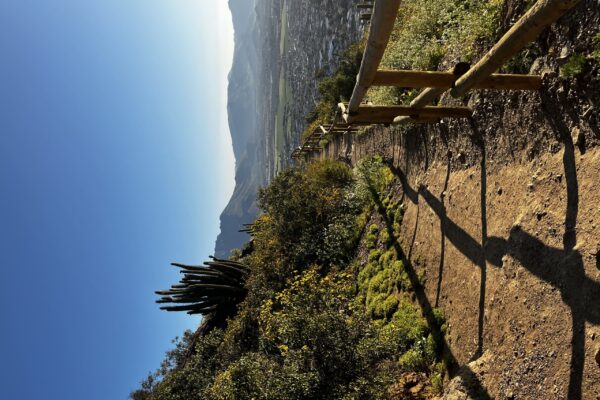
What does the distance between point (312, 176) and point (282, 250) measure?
373cm

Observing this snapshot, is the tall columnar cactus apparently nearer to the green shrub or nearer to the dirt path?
the dirt path

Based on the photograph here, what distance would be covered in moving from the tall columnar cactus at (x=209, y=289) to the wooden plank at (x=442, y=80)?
44.3 feet

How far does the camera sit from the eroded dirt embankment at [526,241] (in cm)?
470

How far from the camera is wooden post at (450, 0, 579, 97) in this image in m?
3.85

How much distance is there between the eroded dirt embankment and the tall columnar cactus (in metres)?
11.2

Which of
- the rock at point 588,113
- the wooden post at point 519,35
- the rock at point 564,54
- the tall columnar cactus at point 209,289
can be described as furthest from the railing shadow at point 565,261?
the tall columnar cactus at point 209,289

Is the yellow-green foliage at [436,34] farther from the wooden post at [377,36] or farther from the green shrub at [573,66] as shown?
the wooden post at [377,36]

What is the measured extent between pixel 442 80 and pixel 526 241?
275 cm

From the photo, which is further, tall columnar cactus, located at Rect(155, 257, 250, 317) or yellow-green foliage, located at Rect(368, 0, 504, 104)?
tall columnar cactus, located at Rect(155, 257, 250, 317)

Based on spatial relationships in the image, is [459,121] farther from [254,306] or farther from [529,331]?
[254,306]

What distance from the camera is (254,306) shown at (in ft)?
47.1

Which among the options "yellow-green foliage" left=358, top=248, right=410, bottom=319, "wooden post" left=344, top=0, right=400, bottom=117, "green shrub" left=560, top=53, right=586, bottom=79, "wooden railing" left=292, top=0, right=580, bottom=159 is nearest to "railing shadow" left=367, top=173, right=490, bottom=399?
"yellow-green foliage" left=358, top=248, right=410, bottom=319

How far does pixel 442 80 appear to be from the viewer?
5.71 m

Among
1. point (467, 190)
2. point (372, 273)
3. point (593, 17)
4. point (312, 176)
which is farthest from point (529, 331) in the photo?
point (312, 176)
